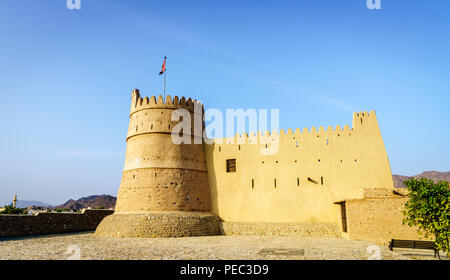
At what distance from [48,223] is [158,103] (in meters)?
9.77

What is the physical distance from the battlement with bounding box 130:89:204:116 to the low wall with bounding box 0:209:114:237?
25.9 feet

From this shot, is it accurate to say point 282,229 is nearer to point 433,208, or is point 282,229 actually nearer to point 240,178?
point 240,178

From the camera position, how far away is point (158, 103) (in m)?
19.3

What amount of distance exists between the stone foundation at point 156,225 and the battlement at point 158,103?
6.77 metres

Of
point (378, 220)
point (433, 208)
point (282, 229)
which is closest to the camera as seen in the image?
point (433, 208)

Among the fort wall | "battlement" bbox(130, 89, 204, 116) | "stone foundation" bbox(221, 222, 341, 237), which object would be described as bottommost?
"stone foundation" bbox(221, 222, 341, 237)

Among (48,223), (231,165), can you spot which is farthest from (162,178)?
(48,223)

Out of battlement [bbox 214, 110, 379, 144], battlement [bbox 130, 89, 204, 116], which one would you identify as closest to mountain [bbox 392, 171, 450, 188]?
battlement [bbox 214, 110, 379, 144]

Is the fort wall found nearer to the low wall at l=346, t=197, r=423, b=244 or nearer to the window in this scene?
the window

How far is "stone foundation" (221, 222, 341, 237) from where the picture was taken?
16.5 meters

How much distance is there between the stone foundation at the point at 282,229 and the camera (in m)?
16.5

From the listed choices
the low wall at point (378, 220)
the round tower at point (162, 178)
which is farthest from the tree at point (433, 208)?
the round tower at point (162, 178)

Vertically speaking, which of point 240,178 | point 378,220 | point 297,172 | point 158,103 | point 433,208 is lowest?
point 378,220
